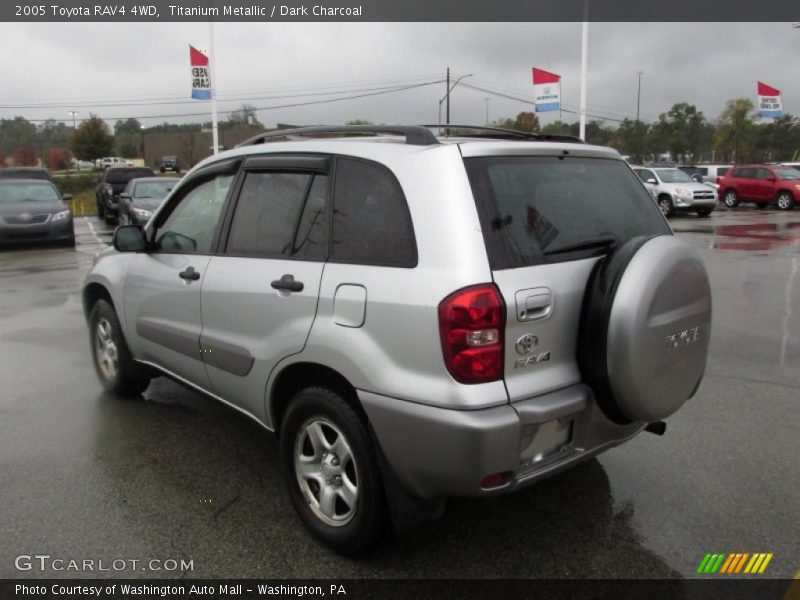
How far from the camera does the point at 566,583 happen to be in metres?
2.74

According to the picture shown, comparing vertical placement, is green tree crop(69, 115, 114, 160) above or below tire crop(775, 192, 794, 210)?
above

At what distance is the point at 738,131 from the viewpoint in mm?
54812

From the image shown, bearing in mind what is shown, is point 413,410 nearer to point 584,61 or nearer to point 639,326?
point 639,326

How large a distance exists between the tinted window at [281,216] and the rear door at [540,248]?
81cm

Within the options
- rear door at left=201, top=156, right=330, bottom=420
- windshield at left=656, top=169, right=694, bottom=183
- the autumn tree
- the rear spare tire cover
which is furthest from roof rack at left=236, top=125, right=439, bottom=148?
the autumn tree

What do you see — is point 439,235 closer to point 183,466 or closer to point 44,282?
point 183,466

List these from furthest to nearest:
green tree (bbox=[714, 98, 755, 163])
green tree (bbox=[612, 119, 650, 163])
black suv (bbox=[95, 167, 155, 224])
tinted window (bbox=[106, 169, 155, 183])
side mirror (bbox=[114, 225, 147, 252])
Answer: green tree (bbox=[612, 119, 650, 163])
green tree (bbox=[714, 98, 755, 163])
tinted window (bbox=[106, 169, 155, 183])
black suv (bbox=[95, 167, 155, 224])
side mirror (bbox=[114, 225, 147, 252])

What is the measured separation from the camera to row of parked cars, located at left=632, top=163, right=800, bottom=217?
2280 centimetres

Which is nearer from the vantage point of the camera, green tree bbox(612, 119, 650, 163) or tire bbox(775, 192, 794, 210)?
tire bbox(775, 192, 794, 210)

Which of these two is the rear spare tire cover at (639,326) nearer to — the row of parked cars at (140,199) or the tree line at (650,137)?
the row of parked cars at (140,199)

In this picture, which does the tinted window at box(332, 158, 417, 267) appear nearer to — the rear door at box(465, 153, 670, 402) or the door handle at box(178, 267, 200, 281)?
the rear door at box(465, 153, 670, 402)

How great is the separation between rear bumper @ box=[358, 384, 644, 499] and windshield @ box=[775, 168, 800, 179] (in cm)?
2712

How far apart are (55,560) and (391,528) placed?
1512 millimetres

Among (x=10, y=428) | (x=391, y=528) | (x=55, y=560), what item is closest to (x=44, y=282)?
(x=10, y=428)
